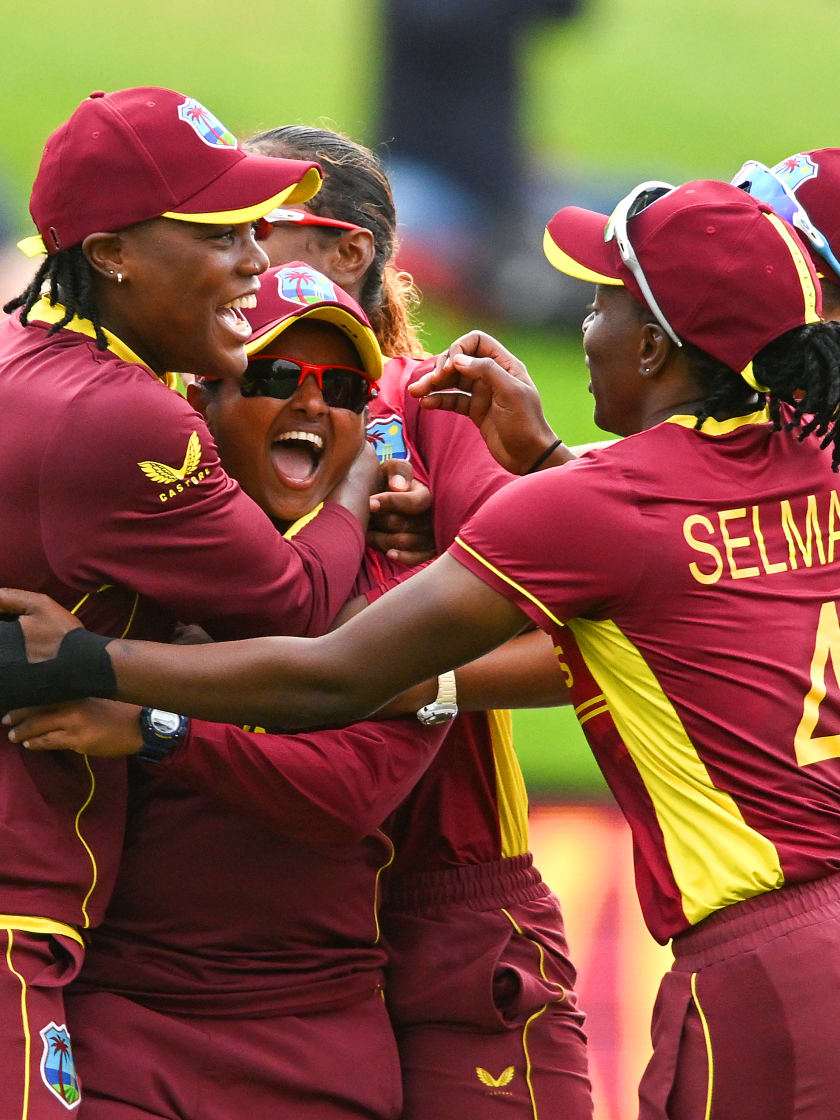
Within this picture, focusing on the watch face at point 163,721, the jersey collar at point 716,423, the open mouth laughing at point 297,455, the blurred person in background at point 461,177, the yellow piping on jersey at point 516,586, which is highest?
the jersey collar at point 716,423

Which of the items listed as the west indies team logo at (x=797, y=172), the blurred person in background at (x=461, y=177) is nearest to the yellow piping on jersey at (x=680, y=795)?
the west indies team logo at (x=797, y=172)

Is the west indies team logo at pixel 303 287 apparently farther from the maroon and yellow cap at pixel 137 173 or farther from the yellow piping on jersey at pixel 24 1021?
the yellow piping on jersey at pixel 24 1021

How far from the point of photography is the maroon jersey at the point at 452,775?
121 inches

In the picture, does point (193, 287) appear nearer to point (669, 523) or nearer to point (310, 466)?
point (310, 466)

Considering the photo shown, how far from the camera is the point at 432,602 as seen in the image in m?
2.42

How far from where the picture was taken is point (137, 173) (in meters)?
2.52

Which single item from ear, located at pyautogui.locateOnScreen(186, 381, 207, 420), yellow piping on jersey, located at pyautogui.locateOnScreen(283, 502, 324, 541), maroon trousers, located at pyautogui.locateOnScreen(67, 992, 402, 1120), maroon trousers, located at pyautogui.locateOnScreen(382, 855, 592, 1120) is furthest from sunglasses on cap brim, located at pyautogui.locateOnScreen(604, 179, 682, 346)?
maroon trousers, located at pyautogui.locateOnScreen(67, 992, 402, 1120)

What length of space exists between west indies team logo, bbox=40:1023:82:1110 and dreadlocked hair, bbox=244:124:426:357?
1750 millimetres

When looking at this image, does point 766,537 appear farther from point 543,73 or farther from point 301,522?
point 543,73

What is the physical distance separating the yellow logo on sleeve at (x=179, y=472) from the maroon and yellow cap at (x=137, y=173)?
38cm

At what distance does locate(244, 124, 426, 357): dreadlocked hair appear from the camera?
3.59 metres

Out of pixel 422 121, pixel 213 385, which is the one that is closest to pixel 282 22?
pixel 422 121

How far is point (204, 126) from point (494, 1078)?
1.73 meters

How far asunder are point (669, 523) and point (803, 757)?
1.34ft
